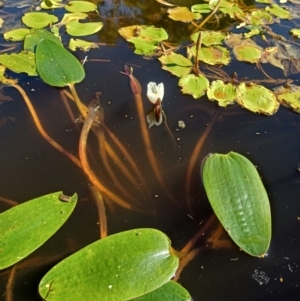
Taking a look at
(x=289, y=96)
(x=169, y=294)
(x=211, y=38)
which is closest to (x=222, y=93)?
(x=289, y=96)

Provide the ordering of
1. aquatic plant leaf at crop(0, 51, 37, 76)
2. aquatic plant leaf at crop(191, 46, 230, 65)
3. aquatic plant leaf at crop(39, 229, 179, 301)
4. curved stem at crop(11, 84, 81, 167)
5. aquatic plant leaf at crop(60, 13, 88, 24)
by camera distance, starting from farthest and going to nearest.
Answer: aquatic plant leaf at crop(60, 13, 88, 24) → aquatic plant leaf at crop(191, 46, 230, 65) → aquatic plant leaf at crop(0, 51, 37, 76) → curved stem at crop(11, 84, 81, 167) → aquatic plant leaf at crop(39, 229, 179, 301)

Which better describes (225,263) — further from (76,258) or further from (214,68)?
(214,68)

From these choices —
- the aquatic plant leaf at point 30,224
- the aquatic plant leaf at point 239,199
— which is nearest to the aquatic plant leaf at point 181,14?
the aquatic plant leaf at point 239,199

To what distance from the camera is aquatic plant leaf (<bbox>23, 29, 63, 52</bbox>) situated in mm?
1904

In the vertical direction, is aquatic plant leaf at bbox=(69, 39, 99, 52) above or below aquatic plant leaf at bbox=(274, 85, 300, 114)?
above

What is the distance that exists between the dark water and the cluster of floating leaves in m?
0.06

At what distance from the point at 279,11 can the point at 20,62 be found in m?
1.50

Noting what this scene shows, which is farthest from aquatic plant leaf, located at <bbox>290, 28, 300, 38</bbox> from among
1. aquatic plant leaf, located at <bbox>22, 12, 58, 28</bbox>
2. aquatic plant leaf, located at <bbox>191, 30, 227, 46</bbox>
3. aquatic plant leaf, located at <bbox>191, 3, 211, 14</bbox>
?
aquatic plant leaf, located at <bbox>22, 12, 58, 28</bbox>

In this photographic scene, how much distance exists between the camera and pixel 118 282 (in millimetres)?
1018

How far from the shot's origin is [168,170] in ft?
4.53

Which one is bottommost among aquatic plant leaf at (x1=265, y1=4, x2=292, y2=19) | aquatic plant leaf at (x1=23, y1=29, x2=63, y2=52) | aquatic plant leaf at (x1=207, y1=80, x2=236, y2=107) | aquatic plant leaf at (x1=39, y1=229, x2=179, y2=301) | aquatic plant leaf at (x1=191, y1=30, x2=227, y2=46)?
aquatic plant leaf at (x1=39, y1=229, x2=179, y2=301)

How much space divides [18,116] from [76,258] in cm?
72

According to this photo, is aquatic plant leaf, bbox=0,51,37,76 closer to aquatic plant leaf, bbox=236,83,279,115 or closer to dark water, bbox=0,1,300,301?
dark water, bbox=0,1,300,301

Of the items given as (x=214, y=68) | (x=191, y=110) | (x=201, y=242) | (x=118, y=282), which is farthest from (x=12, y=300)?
(x=214, y=68)
